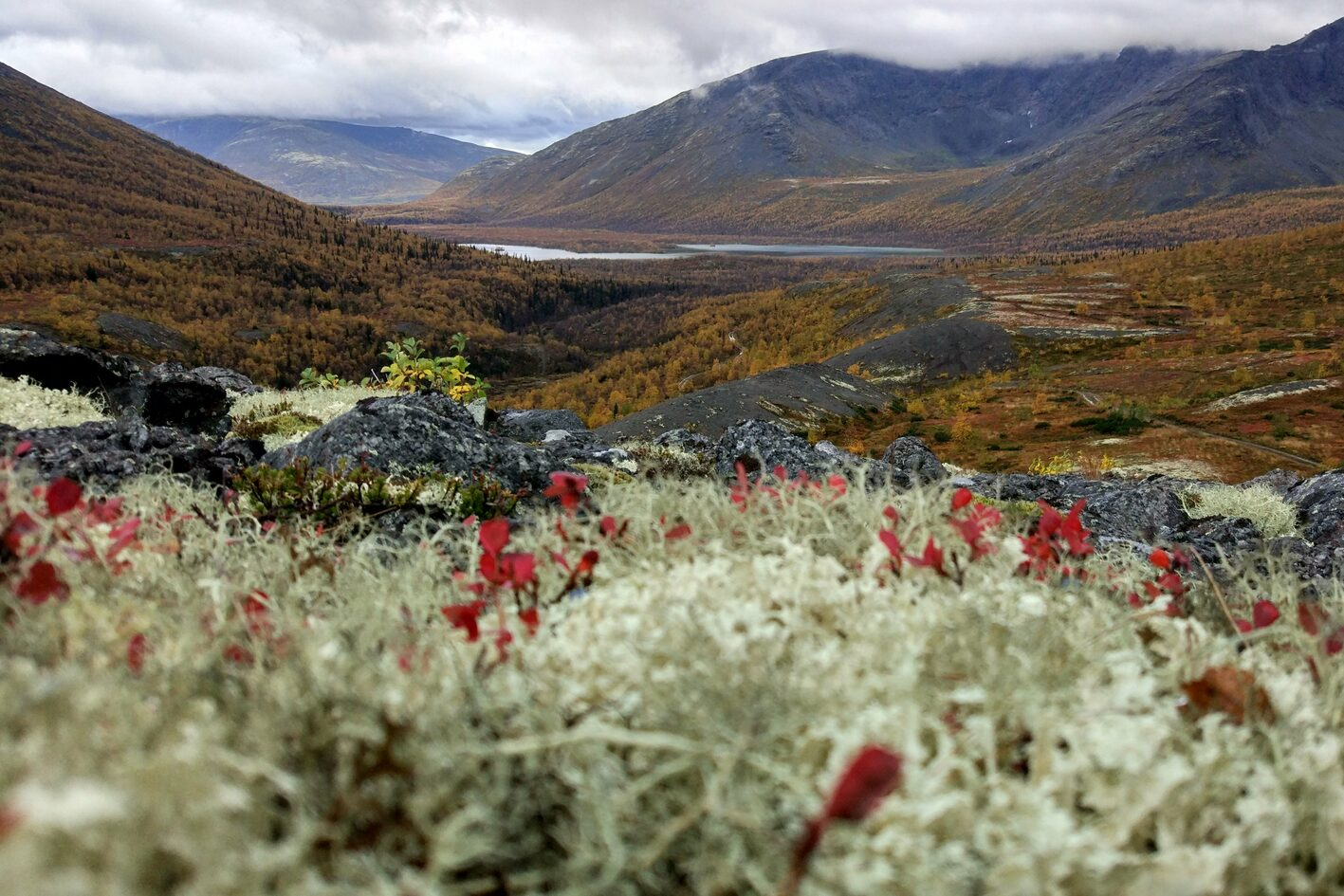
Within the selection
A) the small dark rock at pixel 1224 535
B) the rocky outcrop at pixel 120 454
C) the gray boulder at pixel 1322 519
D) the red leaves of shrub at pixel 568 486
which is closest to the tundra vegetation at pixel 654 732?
the red leaves of shrub at pixel 568 486

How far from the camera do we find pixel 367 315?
412 ft

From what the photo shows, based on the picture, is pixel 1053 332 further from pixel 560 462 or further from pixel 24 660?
pixel 24 660

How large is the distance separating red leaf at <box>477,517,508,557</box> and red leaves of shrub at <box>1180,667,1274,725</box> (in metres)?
1.88

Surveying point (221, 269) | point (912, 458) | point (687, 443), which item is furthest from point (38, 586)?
point (221, 269)

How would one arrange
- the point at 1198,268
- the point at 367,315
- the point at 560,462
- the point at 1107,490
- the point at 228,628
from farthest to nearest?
the point at 367,315
the point at 1198,268
the point at 1107,490
the point at 560,462
the point at 228,628

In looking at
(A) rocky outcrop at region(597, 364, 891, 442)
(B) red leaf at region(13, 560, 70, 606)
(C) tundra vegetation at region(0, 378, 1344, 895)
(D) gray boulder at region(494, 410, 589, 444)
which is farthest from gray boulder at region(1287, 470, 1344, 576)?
(A) rocky outcrop at region(597, 364, 891, 442)

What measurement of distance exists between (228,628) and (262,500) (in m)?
3.44

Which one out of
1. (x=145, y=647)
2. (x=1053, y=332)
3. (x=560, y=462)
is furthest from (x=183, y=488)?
(x=1053, y=332)

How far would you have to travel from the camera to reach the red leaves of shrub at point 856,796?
3.52ft

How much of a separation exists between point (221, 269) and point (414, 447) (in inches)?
5593

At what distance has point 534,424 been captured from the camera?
18125 millimetres

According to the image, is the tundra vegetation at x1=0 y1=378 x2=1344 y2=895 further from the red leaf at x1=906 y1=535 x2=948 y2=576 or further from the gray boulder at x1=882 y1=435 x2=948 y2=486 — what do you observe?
the gray boulder at x1=882 y1=435 x2=948 y2=486

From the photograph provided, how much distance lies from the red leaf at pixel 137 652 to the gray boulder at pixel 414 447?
4.65m

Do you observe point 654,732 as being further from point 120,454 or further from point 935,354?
point 935,354
